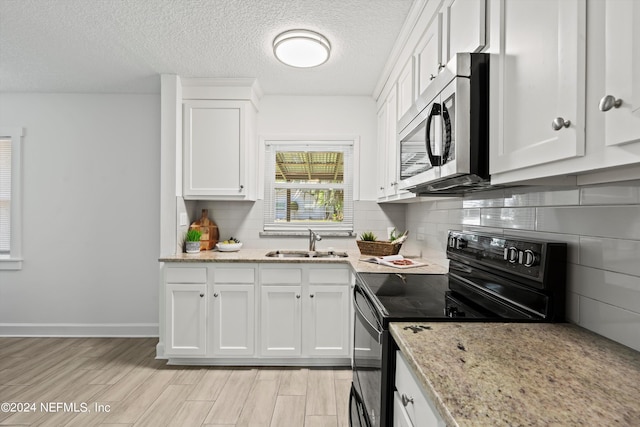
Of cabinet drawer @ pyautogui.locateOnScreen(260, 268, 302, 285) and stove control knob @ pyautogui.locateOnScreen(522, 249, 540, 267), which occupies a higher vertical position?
stove control knob @ pyautogui.locateOnScreen(522, 249, 540, 267)

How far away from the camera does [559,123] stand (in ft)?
2.41

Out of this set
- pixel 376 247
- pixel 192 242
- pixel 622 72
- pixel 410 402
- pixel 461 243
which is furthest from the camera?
pixel 192 242

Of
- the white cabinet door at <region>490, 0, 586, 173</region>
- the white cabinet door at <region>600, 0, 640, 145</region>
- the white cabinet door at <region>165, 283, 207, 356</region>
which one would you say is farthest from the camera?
the white cabinet door at <region>165, 283, 207, 356</region>

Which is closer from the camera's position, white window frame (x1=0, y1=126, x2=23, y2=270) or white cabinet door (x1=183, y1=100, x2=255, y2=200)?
white cabinet door (x1=183, y1=100, x2=255, y2=200)

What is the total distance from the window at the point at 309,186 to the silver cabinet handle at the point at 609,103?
109 inches

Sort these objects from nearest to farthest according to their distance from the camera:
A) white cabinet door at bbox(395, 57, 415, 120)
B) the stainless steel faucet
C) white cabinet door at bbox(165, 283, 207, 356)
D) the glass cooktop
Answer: the glass cooktop
white cabinet door at bbox(395, 57, 415, 120)
white cabinet door at bbox(165, 283, 207, 356)
the stainless steel faucet

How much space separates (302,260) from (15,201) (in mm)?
3023

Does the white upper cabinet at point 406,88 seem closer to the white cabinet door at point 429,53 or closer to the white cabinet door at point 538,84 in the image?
the white cabinet door at point 429,53

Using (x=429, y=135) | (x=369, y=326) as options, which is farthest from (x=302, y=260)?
(x=429, y=135)

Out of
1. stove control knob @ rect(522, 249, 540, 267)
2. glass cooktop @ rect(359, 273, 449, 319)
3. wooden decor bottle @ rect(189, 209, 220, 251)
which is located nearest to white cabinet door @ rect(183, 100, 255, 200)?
wooden decor bottle @ rect(189, 209, 220, 251)

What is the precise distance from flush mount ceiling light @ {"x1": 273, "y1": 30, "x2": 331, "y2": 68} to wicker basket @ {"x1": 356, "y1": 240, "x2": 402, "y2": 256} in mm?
1467

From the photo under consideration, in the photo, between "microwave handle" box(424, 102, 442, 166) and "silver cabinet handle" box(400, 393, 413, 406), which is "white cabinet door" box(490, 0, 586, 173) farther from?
"silver cabinet handle" box(400, 393, 413, 406)

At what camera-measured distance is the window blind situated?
3371 millimetres

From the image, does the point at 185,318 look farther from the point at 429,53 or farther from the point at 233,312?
the point at 429,53
